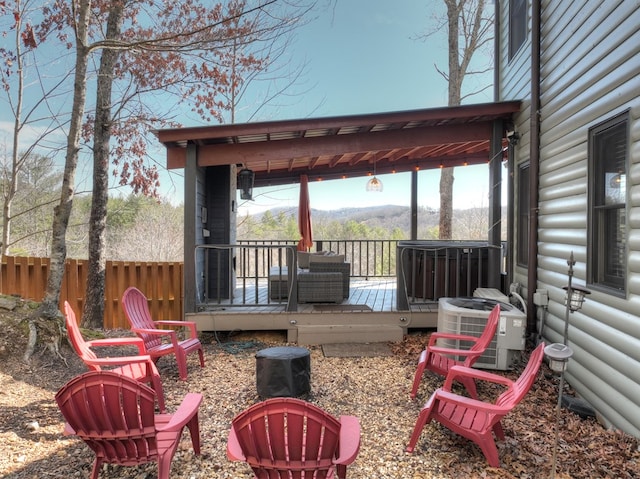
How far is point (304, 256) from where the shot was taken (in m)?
7.09

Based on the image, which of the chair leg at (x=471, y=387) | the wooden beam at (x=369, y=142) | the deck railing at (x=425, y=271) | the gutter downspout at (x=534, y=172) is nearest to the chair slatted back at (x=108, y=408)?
the chair leg at (x=471, y=387)

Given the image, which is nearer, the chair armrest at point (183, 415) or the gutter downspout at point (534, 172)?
the chair armrest at point (183, 415)

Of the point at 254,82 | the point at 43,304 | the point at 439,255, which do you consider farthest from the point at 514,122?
the point at 254,82

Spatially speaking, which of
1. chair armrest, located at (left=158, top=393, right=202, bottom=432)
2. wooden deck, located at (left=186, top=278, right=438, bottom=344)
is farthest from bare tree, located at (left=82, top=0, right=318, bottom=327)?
chair armrest, located at (left=158, top=393, right=202, bottom=432)

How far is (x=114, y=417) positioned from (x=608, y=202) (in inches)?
153

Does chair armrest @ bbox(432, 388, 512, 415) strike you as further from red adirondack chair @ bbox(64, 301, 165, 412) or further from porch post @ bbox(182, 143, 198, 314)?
porch post @ bbox(182, 143, 198, 314)

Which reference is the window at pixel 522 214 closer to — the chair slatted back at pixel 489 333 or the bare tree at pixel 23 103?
the chair slatted back at pixel 489 333

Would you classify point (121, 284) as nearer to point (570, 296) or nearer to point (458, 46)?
point (570, 296)

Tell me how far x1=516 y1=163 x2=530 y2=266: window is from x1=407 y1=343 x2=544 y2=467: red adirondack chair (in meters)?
3.00

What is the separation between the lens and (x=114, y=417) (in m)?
2.16

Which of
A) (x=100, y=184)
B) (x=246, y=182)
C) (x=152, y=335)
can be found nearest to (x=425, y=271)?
(x=246, y=182)

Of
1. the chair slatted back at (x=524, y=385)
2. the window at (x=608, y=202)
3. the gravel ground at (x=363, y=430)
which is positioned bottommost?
the gravel ground at (x=363, y=430)

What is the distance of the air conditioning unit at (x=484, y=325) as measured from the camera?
407 centimetres

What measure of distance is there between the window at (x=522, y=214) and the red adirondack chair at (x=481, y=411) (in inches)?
118
